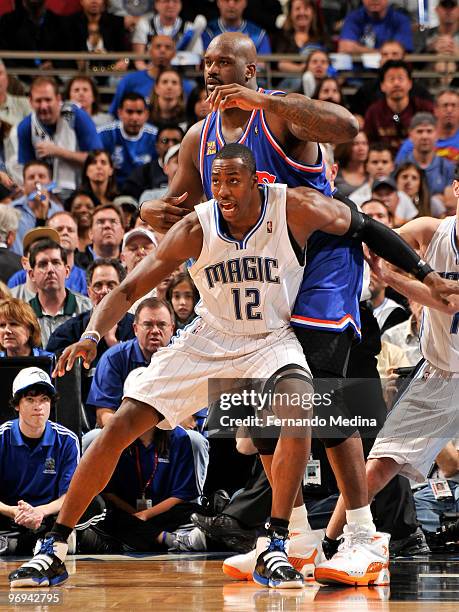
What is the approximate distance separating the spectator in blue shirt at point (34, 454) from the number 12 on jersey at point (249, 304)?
1.74 m

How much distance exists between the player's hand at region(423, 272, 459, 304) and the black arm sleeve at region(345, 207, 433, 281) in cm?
3

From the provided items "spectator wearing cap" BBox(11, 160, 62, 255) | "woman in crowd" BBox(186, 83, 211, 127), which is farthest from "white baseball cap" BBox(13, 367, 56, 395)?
"woman in crowd" BBox(186, 83, 211, 127)

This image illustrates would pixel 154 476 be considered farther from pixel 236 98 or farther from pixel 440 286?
pixel 236 98

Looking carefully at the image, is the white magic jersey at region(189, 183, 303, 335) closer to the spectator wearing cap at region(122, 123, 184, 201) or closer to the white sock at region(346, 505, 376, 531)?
the white sock at region(346, 505, 376, 531)

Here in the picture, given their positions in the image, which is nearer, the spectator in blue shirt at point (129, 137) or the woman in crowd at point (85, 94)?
the spectator in blue shirt at point (129, 137)

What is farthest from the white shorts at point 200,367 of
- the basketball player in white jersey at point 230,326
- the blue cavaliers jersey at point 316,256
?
the blue cavaliers jersey at point 316,256

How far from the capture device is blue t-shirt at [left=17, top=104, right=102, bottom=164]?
9945 mm

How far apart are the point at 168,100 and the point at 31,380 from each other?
5120 millimetres

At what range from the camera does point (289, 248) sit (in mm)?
4449

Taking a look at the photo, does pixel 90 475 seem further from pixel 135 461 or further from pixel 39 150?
pixel 39 150

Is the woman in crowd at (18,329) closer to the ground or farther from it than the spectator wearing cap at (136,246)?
closer to the ground

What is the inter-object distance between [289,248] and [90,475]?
3.87 feet

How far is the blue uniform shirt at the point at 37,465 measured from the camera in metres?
5.98

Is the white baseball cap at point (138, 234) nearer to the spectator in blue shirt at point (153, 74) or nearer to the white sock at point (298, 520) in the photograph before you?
the white sock at point (298, 520)
